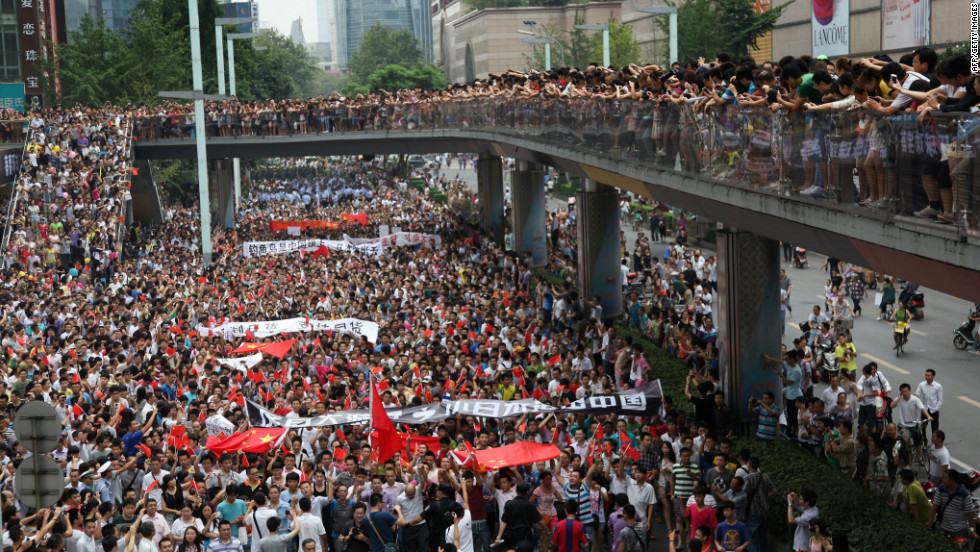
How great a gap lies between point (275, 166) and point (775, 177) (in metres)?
80.9

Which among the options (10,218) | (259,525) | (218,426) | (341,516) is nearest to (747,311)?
(341,516)

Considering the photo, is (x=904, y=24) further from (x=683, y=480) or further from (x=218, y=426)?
(x=218, y=426)

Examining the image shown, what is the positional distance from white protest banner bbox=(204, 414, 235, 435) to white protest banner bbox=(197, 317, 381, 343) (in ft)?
23.3

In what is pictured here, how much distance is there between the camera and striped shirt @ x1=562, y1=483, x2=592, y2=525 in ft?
44.4

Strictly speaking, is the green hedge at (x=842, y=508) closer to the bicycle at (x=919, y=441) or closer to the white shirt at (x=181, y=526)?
the bicycle at (x=919, y=441)

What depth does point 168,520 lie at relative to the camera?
13.6 metres

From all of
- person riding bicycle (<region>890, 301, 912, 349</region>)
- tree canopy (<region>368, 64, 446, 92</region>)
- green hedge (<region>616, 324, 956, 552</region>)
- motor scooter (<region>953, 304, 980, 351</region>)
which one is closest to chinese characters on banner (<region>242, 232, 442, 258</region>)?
person riding bicycle (<region>890, 301, 912, 349</region>)

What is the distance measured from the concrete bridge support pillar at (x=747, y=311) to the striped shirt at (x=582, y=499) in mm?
6004

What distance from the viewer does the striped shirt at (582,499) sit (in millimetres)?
13539

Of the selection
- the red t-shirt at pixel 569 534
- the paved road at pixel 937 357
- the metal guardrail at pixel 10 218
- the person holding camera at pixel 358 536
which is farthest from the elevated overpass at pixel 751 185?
the metal guardrail at pixel 10 218

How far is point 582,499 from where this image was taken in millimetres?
13602

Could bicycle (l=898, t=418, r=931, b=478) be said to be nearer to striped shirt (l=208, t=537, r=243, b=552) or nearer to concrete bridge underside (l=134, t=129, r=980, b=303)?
concrete bridge underside (l=134, t=129, r=980, b=303)

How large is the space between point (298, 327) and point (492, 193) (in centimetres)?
Answer: 2180

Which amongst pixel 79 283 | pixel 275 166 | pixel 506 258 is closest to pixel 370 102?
pixel 506 258
